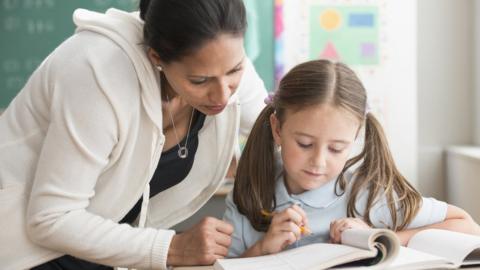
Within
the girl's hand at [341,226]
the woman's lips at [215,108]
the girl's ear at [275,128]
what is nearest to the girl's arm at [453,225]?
the girl's hand at [341,226]

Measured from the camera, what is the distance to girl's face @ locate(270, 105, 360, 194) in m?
1.25

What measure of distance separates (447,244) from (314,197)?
32 centimetres

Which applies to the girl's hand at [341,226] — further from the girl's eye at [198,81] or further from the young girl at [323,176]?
the girl's eye at [198,81]

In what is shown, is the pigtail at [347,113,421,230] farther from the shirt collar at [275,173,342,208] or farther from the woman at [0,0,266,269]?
the woman at [0,0,266,269]

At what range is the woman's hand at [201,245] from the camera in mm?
1121

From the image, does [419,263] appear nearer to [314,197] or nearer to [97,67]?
[314,197]

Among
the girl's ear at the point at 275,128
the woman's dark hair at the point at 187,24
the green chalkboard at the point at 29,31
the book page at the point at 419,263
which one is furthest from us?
the green chalkboard at the point at 29,31

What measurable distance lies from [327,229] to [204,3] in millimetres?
517

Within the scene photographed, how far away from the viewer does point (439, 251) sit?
1.07m

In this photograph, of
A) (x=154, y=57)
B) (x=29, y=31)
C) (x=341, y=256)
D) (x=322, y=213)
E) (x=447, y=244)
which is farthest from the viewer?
(x=29, y=31)

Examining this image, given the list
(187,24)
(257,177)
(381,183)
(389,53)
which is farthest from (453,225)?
(389,53)

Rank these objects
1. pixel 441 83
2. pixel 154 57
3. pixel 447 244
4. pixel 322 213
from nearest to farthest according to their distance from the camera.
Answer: pixel 447 244, pixel 154 57, pixel 322 213, pixel 441 83

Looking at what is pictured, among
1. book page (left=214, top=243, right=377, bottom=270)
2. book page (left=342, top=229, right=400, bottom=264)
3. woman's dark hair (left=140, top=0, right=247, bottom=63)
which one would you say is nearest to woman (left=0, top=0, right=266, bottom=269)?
woman's dark hair (left=140, top=0, right=247, bottom=63)

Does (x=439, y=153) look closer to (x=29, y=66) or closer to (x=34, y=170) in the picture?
(x=29, y=66)
